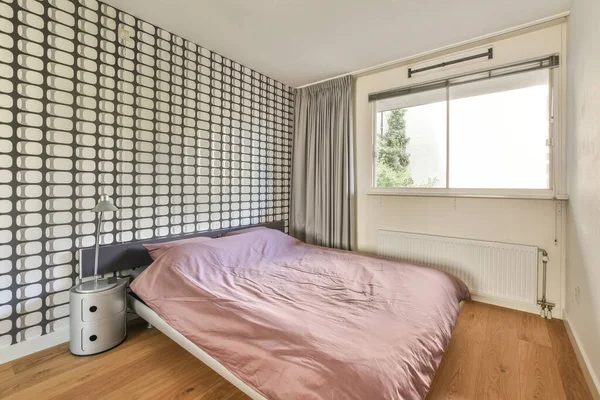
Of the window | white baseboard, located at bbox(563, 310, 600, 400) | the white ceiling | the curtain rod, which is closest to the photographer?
white baseboard, located at bbox(563, 310, 600, 400)

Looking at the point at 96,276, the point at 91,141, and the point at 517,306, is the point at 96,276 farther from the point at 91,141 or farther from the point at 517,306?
the point at 517,306

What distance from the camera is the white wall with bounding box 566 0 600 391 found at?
57.1 inches

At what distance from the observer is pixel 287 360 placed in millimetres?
1072

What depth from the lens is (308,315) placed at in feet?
4.72

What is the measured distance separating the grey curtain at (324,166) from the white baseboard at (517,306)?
137 centimetres

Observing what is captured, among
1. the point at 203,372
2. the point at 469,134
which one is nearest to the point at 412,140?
the point at 469,134

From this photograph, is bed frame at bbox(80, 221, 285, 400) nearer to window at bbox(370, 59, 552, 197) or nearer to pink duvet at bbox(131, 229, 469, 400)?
pink duvet at bbox(131, 229, 469, 400)

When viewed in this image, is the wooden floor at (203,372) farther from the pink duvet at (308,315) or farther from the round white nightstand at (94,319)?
the pink duvet at (308,315)

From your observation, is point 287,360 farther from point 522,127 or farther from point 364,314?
point 522,127

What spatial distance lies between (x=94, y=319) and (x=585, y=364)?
10.1ft

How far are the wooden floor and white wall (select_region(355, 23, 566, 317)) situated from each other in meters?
0.78

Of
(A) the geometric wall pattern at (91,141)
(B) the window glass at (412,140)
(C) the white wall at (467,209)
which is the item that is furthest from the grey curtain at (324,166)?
(A) the geometric wall pattern at (91,141)

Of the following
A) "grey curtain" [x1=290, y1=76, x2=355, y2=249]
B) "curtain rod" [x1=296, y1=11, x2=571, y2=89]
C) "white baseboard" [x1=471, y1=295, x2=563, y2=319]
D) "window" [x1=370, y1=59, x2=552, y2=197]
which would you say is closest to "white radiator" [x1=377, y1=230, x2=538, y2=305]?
"white baseboard" [x1=471, y1=295, x2=563, y2=319]

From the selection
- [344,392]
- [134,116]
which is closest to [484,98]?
[344,392]
